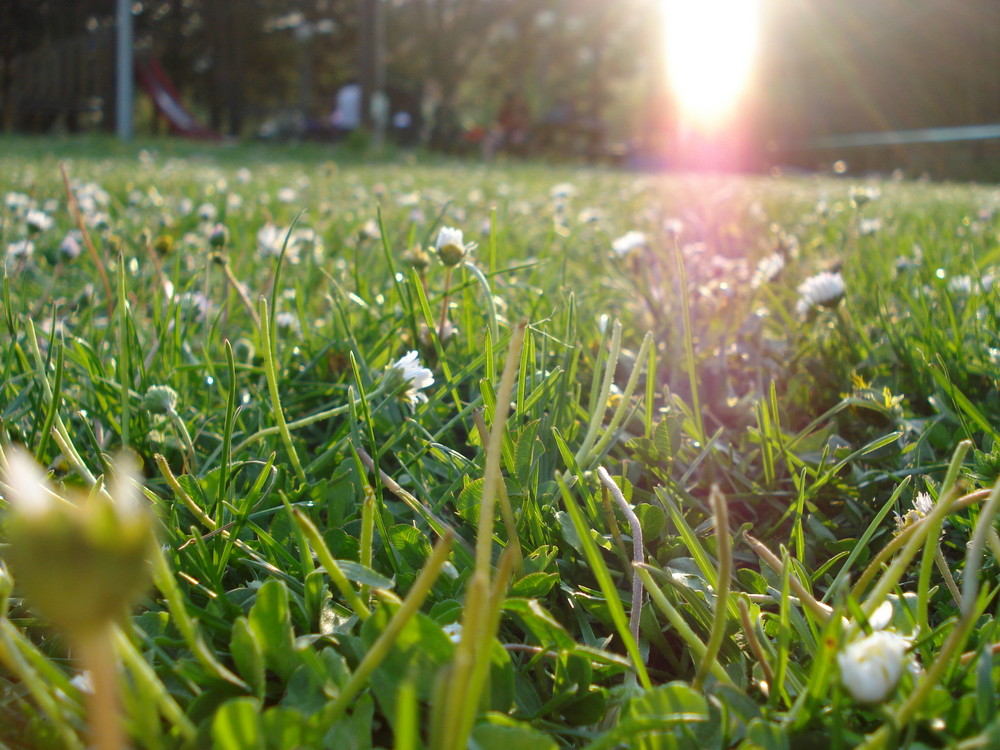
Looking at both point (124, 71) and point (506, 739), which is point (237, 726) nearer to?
point (506, 739)

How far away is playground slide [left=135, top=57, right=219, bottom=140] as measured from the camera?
601 inches

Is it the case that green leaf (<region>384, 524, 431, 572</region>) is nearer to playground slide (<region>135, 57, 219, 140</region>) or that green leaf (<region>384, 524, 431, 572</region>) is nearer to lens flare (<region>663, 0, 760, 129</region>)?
playground slide (<region>135, 57, 219, 140</region>)

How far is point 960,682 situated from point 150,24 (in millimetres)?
25750

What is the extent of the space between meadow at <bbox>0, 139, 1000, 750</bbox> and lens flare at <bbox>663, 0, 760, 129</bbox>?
2296cm

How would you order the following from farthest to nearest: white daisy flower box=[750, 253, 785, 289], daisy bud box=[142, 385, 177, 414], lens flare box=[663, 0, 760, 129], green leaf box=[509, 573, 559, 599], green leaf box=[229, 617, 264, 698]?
1. lens flare box=[663, 0, 760, 129]
2. white daisy flower box=[750, 253, 785, 289]
3. daisy bud box=[142, 385, 177, 414]
4. green leaf box=[509, 573, 559, 599]
5. green leaf box=[229, 617, 264, 698]

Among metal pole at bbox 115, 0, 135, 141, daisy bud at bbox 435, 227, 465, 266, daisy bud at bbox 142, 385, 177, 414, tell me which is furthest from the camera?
metal pole at bbox 115, 0, 135, 141

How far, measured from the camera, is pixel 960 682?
48cm

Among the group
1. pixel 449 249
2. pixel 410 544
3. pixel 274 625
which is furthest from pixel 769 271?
pixel 274 625

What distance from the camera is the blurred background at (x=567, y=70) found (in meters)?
13.9

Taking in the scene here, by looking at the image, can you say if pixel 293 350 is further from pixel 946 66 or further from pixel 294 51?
pixel 294 51

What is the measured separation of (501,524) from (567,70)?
35.4 m

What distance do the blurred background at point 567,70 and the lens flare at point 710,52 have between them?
0.26 ft

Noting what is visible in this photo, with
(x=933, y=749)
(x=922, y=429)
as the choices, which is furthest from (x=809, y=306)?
(x=933, y=749)

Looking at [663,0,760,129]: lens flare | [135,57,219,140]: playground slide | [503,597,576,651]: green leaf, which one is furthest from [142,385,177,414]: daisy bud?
[663,0,760,129]: lens flare
